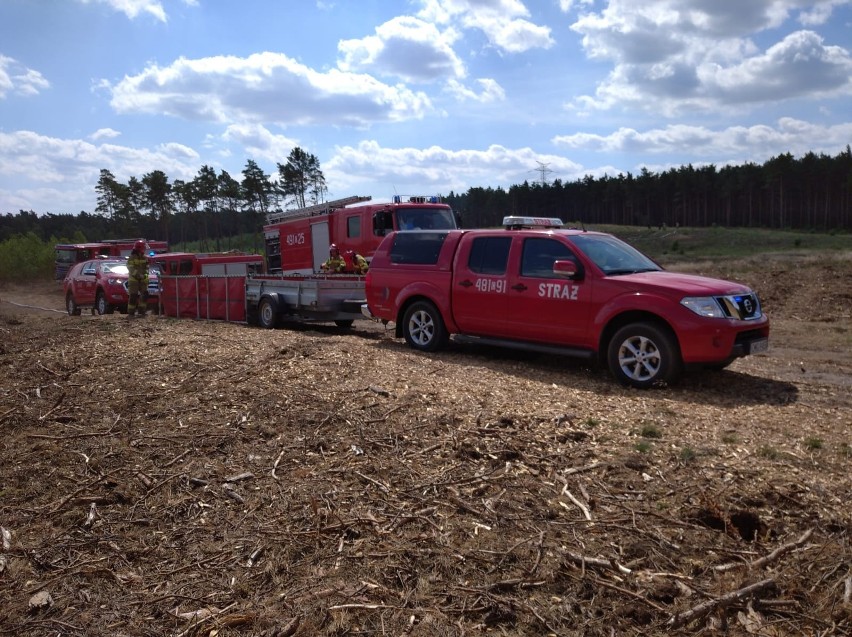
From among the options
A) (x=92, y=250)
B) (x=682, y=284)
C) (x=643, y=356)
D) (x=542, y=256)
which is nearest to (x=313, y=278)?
(x=542, y=256)

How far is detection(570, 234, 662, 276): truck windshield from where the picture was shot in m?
8.54

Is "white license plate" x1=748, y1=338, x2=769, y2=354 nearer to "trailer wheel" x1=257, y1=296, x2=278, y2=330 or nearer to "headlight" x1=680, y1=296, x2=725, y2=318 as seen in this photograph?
"headlight" x1=680, y1=296, x2=725, y2=318

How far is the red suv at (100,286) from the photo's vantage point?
19531mm

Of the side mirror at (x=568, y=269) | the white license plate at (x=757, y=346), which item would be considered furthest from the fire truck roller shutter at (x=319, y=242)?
the white license plate at (x=757, y=346)

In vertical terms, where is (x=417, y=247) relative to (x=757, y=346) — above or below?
above

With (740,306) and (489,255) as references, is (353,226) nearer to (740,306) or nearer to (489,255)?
(489,255)

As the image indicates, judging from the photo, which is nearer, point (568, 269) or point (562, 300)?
point (568, 269)

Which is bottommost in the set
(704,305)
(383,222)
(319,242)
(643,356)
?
(643,356)

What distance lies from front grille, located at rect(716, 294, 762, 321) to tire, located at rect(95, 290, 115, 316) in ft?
55.7

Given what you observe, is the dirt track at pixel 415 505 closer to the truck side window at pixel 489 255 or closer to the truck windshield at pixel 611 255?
the truck windshield at pixel 611 255

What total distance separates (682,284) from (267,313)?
29.3ft

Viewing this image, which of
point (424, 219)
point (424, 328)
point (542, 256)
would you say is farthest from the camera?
point (424, 219)

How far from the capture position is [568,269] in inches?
332

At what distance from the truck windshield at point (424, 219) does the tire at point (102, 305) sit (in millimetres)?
9638
